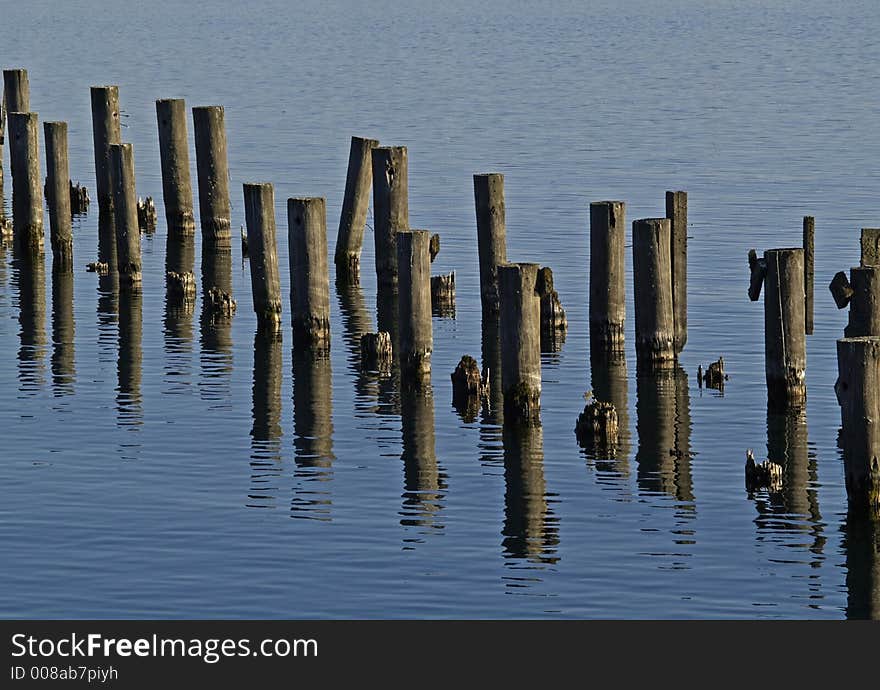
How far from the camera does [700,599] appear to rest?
16531 millimetres

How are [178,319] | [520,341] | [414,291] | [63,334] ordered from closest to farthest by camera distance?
[520,341] < [414,291] < [63,334] < [178,319]

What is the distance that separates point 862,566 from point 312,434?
720 centimetres

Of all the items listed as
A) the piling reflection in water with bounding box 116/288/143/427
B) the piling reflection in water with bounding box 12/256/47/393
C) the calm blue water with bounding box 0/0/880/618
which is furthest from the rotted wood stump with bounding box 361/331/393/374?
the piling reflection in water with bounding box 12/256/47/393

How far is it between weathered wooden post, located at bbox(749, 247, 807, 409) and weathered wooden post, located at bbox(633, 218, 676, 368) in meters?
1.25

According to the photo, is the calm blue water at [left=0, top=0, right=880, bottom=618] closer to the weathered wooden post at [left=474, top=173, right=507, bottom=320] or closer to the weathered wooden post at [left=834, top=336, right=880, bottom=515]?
the weathered wooden post at [left=834, top=336, right=880, bottom=515]

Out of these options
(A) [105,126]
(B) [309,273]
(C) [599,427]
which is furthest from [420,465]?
(A) [105,126]

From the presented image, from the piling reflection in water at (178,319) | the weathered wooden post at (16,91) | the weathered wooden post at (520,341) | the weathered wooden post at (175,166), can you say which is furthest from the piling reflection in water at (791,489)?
the weathered wooden post at (16,91)

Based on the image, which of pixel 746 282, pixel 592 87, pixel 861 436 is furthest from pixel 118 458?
pixel 592 87

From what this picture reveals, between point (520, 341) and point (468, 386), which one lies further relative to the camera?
point (468, 386)

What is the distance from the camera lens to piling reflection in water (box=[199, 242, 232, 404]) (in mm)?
24562

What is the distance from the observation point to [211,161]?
33.2 m

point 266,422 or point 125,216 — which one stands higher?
point 125,216

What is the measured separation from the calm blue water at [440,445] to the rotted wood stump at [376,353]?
0.97ft

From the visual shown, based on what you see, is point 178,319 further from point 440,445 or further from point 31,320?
point 440,445
